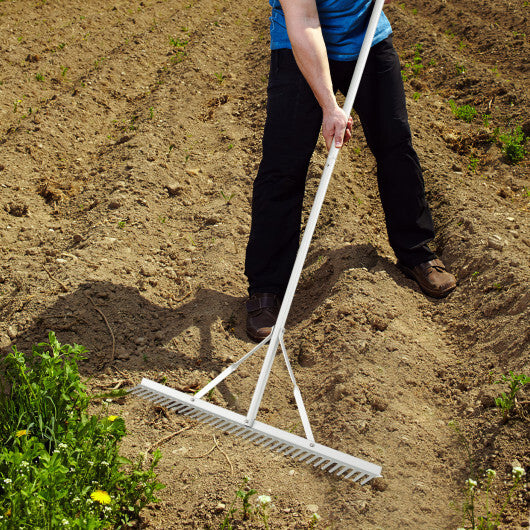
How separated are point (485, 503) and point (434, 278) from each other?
4.55 feet

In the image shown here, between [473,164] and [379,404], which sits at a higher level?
[473,164]

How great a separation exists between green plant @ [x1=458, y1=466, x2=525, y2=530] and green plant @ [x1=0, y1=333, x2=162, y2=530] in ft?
3.34

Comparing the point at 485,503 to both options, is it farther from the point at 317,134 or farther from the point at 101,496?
the point at 317,134

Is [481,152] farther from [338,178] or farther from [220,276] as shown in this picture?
[220,276]

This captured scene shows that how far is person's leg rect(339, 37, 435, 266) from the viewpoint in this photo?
3113 mm

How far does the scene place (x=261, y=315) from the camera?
321 centimetres

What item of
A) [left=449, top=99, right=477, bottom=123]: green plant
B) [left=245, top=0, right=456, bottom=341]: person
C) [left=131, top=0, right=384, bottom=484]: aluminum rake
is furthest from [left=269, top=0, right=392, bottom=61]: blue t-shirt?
[left=449, top=99, right=477, bottom=123]: green plant

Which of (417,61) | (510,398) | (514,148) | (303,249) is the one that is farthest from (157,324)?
(417,61)

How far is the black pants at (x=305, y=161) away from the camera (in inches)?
117

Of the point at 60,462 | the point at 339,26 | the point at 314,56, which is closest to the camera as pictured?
the point at 60,462

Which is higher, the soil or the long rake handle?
the long rake handle

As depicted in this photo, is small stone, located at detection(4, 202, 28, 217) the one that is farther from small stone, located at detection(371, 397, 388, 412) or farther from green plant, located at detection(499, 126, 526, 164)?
green plant, located at detection(499, 126, 526, 164)

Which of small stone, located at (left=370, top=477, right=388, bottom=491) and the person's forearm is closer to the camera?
small stone, located at (left=370, top=477, right=388, bottom=491)

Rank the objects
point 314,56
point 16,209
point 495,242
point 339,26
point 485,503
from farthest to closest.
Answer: point 16,209 < point 495,242 < point 339,26 < point 314,56 < point 485,503
